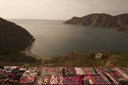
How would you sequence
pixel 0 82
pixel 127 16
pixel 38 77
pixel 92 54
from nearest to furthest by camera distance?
pixel 0 82 < pixel 38 77 < pixel 92 54 < pixel 127 16

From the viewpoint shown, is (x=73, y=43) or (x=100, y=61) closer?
(x=100, y=61)

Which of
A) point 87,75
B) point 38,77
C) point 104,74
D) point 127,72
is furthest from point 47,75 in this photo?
point 127,72

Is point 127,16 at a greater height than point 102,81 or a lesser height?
greater

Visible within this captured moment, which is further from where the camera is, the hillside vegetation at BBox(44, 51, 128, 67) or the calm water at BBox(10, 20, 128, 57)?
the calm water at BBox(10, 20, 128, 57)

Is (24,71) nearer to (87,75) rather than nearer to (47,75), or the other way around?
(47,75)

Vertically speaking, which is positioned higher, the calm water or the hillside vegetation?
the hillside vegetation

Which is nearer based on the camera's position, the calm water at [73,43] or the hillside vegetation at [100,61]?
the hillside vegetation at [100,61]

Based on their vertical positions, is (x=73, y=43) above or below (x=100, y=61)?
below

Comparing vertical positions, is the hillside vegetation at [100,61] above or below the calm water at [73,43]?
above

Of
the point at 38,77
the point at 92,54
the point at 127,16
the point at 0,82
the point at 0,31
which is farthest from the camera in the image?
the point at 127,16

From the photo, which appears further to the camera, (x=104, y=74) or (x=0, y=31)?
(x=0, y=31)

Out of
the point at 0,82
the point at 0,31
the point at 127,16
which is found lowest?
the point at 0,82
